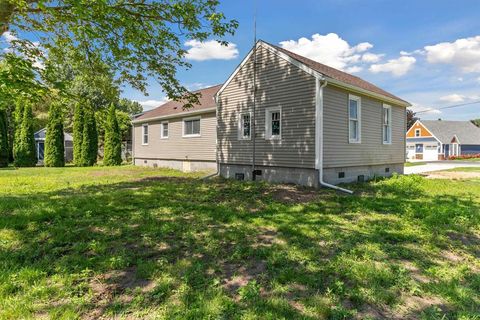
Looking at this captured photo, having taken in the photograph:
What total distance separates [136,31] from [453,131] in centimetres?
4929

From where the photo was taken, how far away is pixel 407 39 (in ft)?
47.1

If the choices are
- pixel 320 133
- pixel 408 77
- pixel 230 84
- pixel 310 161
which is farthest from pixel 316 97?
Answer: pixel 408 77

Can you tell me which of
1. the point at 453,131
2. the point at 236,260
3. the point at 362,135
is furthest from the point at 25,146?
the point at 453,131

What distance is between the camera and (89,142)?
20.5 meters

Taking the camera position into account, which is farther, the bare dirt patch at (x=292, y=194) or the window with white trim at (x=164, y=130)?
the window with white trim at (x=164, y=130)

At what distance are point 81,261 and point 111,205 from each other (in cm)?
305

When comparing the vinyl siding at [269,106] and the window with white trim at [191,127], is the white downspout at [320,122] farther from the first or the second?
the window with white trim at [191,127]

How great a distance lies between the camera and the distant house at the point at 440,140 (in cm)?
4038

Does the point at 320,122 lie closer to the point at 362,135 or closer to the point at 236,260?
the point at 362,135

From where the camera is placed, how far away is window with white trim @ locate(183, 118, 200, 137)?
15.1 m

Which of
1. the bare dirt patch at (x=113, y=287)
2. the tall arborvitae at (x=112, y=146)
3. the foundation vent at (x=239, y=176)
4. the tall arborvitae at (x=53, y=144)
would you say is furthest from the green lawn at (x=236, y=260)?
the tall arborvitae at (x=112, y=146)

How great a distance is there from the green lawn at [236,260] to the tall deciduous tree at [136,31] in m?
4.14

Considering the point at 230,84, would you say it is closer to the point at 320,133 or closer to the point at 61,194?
the point at 320,133

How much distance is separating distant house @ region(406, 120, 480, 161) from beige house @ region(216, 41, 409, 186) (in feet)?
109
